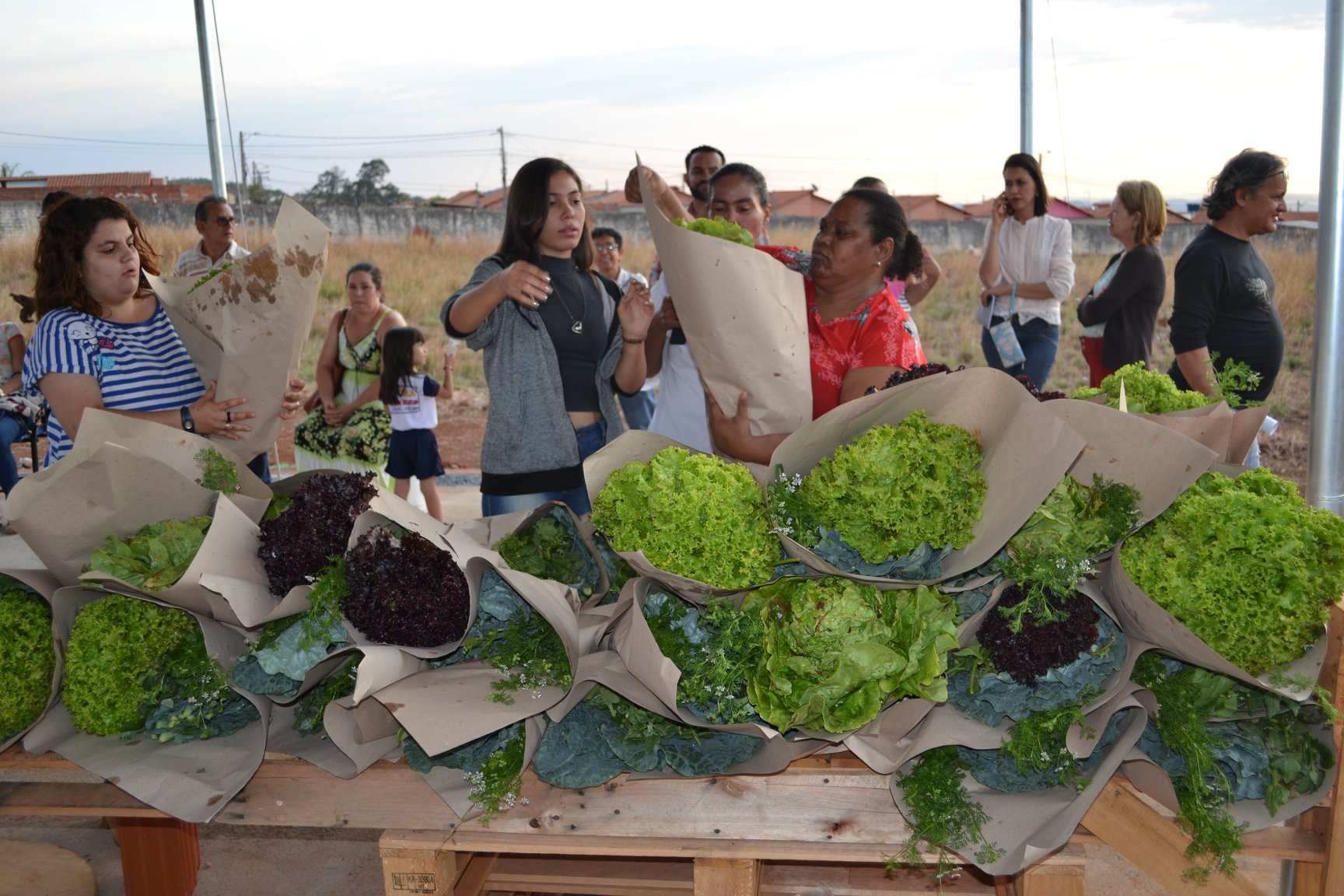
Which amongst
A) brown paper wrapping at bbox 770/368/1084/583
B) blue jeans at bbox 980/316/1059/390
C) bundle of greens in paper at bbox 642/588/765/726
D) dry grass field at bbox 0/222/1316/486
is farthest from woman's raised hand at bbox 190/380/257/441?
dry grass field at bbox 0/222/1316/486

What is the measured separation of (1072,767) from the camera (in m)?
1.72

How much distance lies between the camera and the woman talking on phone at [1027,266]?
5312 mm

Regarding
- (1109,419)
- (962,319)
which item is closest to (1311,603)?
(1109,419)

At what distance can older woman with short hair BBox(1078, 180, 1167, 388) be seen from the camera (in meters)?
4.53

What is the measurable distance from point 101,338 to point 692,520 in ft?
6.22

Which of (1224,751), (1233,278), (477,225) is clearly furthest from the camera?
(477,225)

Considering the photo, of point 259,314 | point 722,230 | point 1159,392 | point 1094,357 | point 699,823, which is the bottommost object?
point 699,823

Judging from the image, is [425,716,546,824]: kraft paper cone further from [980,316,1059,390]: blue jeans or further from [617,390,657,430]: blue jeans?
[980,316,1059,390]: blue jeans

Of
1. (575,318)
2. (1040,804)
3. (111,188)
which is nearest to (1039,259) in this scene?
(575,318)

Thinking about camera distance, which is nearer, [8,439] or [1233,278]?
[1233,278]

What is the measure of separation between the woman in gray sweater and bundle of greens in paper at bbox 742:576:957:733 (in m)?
1.39

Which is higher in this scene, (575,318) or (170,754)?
(575,318)

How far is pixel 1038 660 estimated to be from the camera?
169 centimetres

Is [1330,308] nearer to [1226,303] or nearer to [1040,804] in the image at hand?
[1226,303]
